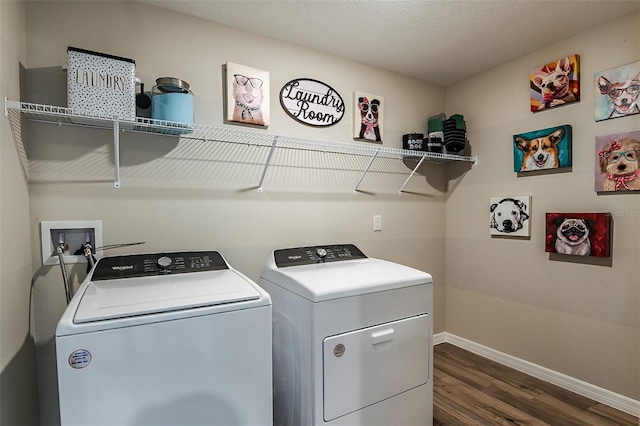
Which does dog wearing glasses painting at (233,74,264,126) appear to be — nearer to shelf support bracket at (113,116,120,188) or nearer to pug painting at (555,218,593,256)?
shelf support bracket at (113,116,120,188)

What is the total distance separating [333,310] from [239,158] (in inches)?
42.3

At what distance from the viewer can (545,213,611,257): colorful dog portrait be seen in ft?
6.19

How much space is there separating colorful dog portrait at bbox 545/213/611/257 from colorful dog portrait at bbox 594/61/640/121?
1.94 feet

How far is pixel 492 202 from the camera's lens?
2.48m

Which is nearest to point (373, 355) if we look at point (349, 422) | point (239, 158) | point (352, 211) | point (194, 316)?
point (349, 422)

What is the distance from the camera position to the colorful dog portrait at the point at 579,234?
74.3 inches

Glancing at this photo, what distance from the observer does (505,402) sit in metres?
1.97

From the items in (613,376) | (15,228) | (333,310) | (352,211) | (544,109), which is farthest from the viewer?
(352,211)

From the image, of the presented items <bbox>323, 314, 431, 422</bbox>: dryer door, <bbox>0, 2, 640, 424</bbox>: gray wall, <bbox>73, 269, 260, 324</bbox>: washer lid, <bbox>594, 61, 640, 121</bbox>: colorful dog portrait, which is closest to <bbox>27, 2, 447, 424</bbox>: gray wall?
<bbox>0, 2, 640, 424</bbox>: gray wall

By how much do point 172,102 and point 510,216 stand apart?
7.62ft

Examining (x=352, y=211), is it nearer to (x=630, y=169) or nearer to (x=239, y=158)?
(x=239, y=158)

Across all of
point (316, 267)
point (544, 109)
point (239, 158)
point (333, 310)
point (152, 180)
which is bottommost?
point (333, 310)

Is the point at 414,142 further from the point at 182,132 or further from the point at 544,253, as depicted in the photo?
the point at 182,132

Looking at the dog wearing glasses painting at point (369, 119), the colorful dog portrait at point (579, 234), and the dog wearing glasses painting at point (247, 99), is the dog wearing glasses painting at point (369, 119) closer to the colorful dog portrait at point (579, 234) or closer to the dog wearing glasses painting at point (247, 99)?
the dog wearing glasses painting at point (247, 99)
